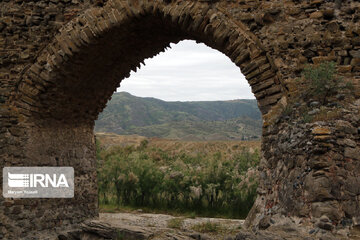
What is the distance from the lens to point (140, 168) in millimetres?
12359

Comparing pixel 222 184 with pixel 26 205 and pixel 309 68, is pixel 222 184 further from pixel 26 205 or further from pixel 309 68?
pixel 309 68

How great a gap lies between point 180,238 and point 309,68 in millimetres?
3193

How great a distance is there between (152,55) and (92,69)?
1.34 metres

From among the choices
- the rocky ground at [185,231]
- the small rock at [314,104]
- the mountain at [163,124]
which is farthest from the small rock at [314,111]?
the mountain at [163,124]

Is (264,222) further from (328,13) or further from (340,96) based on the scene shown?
(328,13)

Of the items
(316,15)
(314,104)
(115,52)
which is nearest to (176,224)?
(115,52)

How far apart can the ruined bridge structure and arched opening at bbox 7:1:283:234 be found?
0.06 feet

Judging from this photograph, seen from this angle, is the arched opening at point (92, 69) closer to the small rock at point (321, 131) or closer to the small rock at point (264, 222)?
the small rock at point (321, 131)

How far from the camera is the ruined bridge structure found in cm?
394

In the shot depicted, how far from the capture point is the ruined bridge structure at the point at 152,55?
3939 millimetres

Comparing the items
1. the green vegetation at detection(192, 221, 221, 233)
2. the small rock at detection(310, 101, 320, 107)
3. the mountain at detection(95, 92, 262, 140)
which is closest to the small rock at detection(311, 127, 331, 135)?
the small rock at detection(310, 101, 320, 107)

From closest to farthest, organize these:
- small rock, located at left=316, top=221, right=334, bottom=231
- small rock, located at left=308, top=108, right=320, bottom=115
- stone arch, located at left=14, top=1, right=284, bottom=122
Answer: small rock, located at left=316, top=221, right=334, bottom=231 → small rock, located at left=308, top=108, right=320, bottom=115 → stone arch, located at left=14, top=1, right=284, bottom=122

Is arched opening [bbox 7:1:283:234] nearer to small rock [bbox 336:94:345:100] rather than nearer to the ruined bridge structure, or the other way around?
the ruined bridge structure

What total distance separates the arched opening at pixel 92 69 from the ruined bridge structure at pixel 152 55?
0.02 meters
